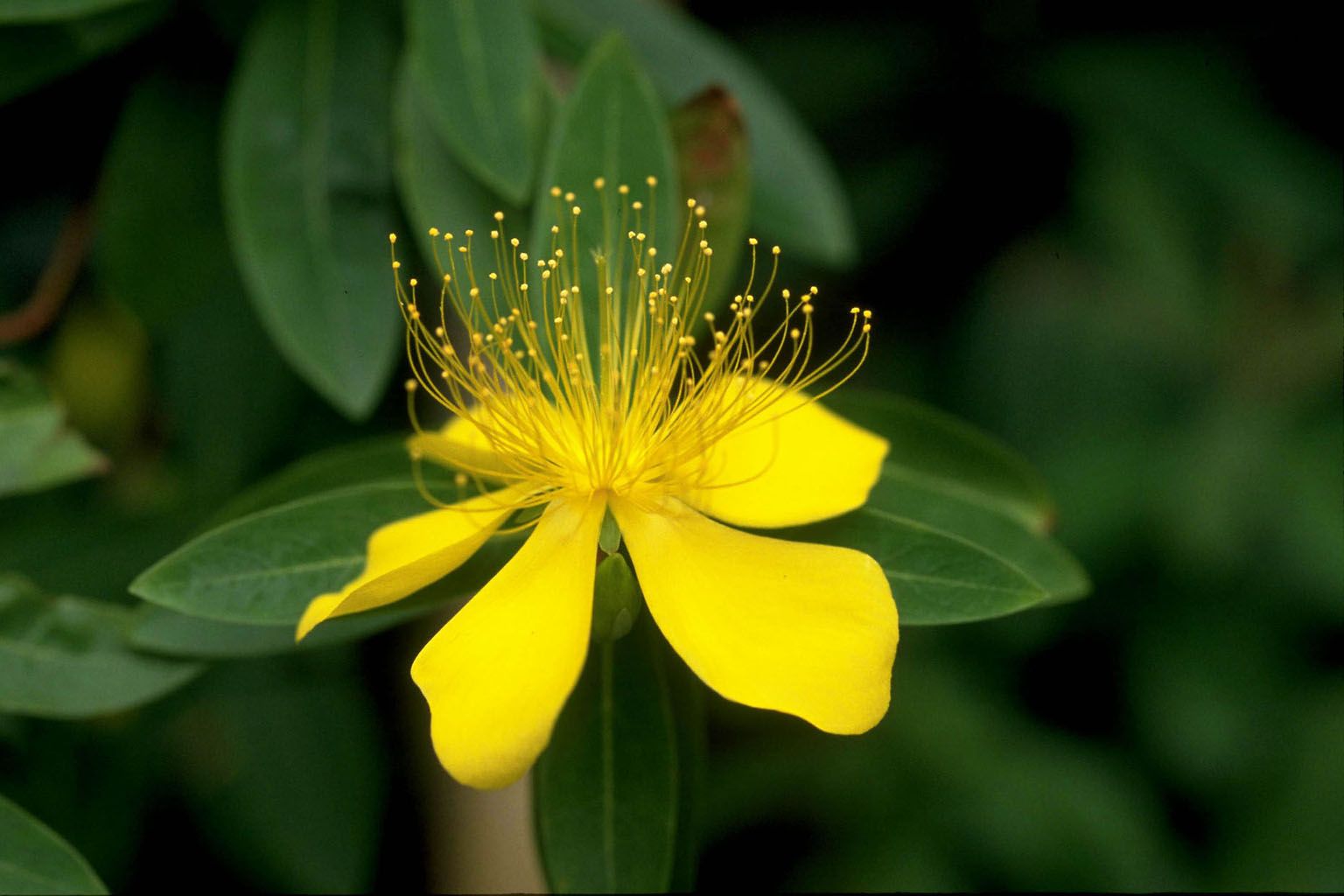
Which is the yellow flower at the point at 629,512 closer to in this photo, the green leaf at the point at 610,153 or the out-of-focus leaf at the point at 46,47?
the green leaf at the point at 610,153

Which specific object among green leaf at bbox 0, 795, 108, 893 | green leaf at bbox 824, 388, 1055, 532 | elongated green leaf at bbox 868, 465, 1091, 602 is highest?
green leaf at bbox 824, 388, 1055, 532

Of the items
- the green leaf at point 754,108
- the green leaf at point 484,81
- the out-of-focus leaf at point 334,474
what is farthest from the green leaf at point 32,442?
the green leaf at point 754,108

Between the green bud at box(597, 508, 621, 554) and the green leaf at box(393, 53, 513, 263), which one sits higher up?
the green leaf at box(393, 53, 513, 263)

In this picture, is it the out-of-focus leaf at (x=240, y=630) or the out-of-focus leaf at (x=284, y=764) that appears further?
the out-of-focus leaf at (x=284, y=764)

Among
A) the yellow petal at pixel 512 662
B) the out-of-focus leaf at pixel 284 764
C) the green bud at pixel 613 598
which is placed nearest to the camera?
the yellow petal at pixel 512 662

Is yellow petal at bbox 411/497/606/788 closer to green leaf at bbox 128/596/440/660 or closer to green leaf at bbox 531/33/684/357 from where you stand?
green leaf at bbox 128/596/440/660

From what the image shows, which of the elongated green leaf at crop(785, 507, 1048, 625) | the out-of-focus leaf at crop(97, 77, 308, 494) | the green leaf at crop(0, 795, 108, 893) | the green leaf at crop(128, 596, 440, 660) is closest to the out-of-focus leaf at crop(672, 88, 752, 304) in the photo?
the elongated green leaf at crop(785, 507, 1048, 625)
